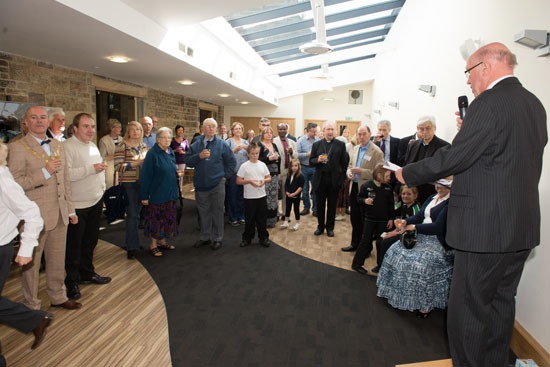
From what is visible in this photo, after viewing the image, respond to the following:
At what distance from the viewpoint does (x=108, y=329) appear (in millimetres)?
2559

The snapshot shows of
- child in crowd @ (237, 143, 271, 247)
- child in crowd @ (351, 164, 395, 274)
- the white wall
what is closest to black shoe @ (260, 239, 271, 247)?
child in crowd @ (237, 143, 271, 247)

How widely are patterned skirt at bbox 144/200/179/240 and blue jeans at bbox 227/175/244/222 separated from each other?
146 cm

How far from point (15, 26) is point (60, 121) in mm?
1149

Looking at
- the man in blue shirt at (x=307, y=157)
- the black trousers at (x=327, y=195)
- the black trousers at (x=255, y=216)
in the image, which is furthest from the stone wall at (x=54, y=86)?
the black trousers at (x=327, y=195)

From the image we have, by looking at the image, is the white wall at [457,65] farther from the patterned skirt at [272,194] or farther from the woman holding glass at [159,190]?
the woman holding glass at [159,190]

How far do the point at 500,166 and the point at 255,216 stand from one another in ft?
10.3

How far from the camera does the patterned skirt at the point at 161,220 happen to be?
12.9 feet

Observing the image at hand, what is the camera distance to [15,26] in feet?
11.9

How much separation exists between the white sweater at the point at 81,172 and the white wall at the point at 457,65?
345cm

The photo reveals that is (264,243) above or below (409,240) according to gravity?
below

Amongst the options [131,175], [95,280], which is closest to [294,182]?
[131,175]

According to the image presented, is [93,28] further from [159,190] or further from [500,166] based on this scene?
[500,166]

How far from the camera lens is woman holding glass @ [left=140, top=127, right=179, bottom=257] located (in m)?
3.75

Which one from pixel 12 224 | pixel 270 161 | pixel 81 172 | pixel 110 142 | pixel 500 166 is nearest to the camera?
pixel 500 166
